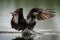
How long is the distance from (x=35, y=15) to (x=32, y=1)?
1.07ft

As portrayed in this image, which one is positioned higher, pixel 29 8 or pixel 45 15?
pixel 29 8

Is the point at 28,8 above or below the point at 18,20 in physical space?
above

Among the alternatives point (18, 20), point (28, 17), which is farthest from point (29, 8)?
point (18, 20)

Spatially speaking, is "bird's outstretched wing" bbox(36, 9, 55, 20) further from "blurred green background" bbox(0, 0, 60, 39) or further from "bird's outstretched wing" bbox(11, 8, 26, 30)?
"bird's outstretched wing" bbox(11, 8, 26, 30)

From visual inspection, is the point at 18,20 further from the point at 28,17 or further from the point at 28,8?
the point at 28,8

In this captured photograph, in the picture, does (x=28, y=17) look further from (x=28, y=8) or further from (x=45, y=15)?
(x=45, y=15)

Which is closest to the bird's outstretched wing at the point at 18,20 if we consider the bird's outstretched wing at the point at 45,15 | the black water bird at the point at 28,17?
Result: the black water bird at the point at 28,17

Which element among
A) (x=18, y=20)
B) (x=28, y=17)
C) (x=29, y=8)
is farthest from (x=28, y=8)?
(x=18, y=20)

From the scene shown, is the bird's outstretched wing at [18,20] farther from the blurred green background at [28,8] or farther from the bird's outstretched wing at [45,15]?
the bird's outstretched wing at [45,15]

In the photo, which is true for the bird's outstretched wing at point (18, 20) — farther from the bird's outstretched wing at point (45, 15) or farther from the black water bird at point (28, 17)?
the bird's outstretched wing at point (45, 15)

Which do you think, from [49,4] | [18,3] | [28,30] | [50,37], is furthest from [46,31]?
[18,3]

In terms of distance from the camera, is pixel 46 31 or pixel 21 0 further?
pixel 21 0

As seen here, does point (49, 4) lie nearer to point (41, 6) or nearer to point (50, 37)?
point (41, 6)

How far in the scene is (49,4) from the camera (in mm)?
→ 3469
